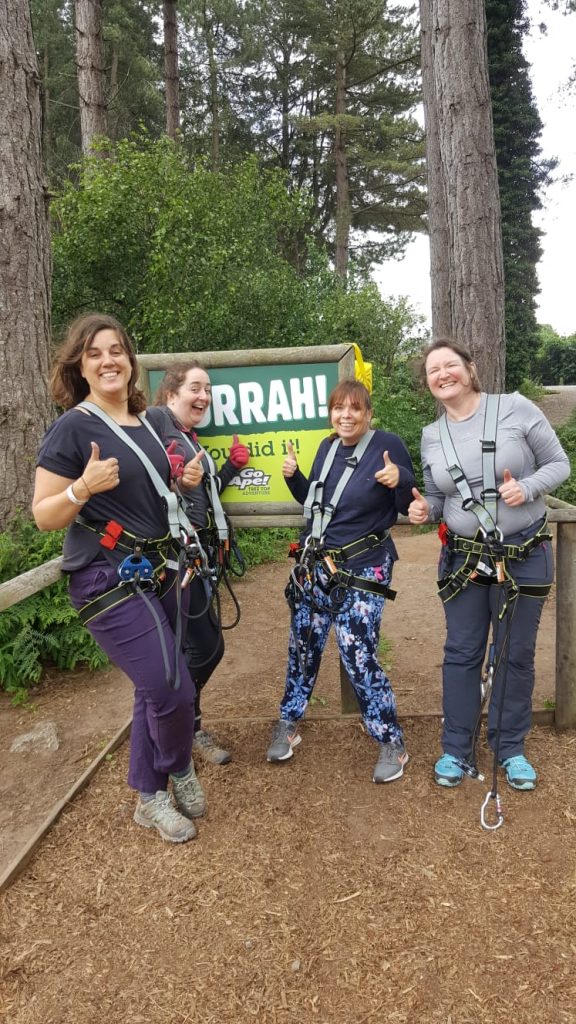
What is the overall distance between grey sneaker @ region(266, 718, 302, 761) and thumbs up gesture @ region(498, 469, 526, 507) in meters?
1.63

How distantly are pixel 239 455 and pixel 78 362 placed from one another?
1.14 m

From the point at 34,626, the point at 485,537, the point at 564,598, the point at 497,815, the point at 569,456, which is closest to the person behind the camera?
the point at 485,537

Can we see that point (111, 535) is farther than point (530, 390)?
No

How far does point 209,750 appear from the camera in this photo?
139 inches

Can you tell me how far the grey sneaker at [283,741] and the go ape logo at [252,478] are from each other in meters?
1.26

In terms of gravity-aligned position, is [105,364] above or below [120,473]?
above

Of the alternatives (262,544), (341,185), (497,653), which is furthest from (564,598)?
(341,185)

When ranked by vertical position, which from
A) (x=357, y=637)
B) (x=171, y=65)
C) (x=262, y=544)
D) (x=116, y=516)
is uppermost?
(x=171, y=65)

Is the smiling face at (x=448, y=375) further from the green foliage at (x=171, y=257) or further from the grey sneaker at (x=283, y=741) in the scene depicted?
the green foliage at (x=171, y=257)

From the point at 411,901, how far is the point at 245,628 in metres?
3.76

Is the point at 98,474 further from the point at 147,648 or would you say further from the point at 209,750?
the point at 209,750

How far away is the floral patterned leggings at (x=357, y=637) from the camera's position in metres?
3.09

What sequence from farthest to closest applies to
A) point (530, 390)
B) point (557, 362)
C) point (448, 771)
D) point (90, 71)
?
point (557, 362), point (530, 390), point (90, 71), point (448, 771)

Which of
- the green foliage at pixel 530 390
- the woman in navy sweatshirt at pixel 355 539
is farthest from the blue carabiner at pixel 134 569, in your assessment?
the green foliage at pixel 530 390
